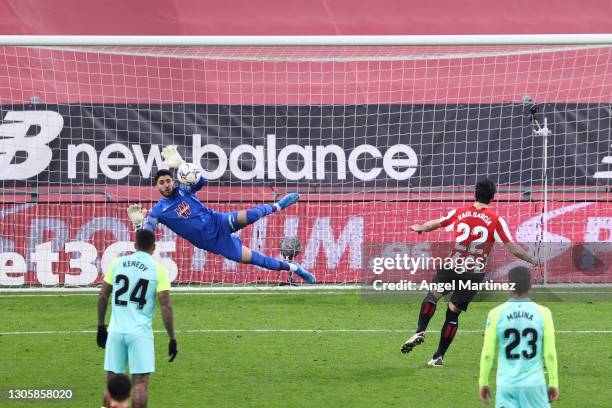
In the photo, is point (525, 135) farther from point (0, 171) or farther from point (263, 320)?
point (0, 171)

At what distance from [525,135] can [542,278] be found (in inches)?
116

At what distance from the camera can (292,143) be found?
824 inches

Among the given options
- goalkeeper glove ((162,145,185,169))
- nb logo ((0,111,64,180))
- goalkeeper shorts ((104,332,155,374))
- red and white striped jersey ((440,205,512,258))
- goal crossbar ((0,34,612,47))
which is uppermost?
goal crossbar ((0,34,612,47))

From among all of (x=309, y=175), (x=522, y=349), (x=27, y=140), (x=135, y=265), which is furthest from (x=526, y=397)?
(x=27, y=140)

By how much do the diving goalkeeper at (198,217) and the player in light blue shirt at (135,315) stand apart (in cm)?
320

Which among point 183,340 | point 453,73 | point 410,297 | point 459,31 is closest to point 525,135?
point 453,73

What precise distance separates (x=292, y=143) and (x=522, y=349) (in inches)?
525

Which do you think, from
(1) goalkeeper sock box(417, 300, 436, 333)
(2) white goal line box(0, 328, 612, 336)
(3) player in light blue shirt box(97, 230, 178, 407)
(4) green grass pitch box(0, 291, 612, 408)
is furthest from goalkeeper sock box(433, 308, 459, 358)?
(3) player in light blue shirt box(97, 230, 178, 407)

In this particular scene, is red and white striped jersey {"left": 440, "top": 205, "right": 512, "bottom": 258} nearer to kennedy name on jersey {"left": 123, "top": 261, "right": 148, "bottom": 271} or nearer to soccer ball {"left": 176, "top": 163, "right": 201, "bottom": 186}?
soccer ball {"left": 176, "top": 163, "right": 201, "bottom": 186}

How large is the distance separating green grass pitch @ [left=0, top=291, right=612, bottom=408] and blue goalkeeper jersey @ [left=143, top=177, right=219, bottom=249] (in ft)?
5.66

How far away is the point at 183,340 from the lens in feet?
49.5

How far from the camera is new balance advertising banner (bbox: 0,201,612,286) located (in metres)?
19.9

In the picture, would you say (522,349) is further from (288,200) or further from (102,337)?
(288,200)

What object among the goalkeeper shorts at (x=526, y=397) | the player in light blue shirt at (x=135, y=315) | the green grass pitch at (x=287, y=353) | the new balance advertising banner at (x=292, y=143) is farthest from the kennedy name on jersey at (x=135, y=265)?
the new balance advertising banner at (x=292, y=143)
